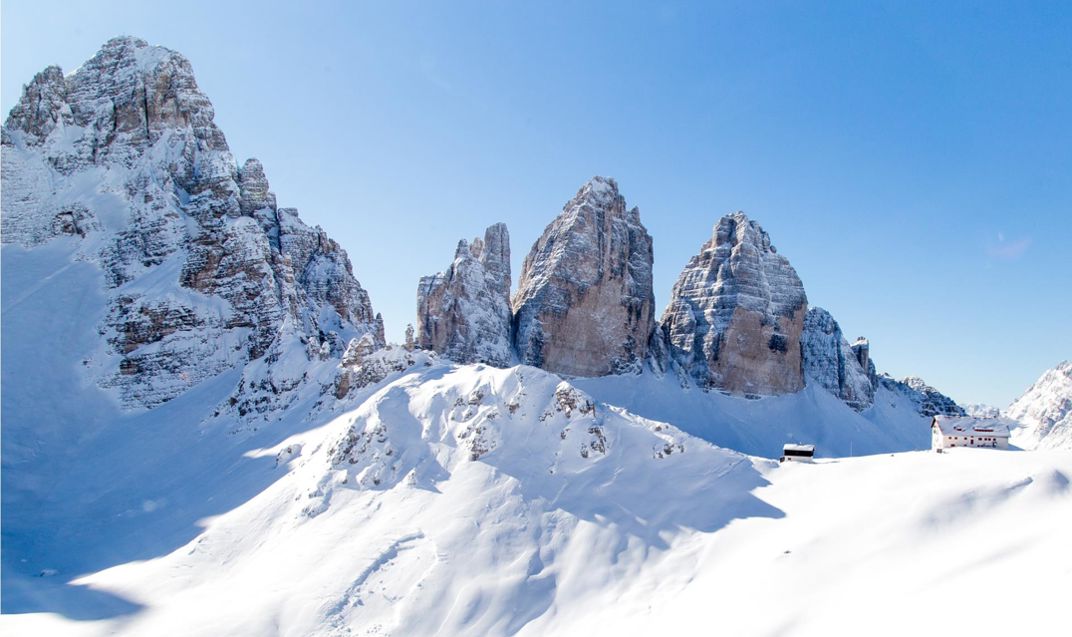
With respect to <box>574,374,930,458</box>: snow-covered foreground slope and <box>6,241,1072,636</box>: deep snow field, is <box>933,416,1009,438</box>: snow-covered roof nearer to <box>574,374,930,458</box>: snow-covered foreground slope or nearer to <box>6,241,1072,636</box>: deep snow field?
<box>6,241,1072,636</box>: deep snow field

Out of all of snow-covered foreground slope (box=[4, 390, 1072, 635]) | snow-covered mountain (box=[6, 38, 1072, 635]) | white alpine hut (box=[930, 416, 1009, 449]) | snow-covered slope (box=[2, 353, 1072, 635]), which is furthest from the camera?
white alpine hut (box=[930, 416, 1009, 449])

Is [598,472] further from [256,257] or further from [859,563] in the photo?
[256,257]

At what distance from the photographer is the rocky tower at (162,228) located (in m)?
56.5

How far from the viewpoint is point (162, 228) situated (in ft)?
204

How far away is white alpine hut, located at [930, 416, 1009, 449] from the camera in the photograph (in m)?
39.2

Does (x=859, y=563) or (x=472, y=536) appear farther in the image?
(x=472, y=536)

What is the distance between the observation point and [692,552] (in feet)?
87.8

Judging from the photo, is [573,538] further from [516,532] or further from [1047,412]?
[1047,412]

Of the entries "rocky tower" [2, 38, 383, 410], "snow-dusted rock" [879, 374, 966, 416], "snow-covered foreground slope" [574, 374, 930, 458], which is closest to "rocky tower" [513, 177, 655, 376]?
"snow-covered foreground slope" [574, 374, 930, 458]

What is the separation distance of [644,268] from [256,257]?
5109cm

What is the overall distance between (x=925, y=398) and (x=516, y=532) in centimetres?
12138

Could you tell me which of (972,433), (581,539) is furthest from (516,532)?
(972,433)

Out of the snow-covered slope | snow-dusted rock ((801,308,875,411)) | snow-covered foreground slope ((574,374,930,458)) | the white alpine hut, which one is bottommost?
the snow-covered slope

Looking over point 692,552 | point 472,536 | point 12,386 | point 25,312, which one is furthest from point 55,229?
point 692,552
